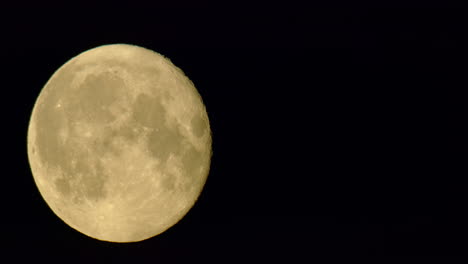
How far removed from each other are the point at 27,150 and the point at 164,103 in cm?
173

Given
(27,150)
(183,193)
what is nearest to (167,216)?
(183,193)

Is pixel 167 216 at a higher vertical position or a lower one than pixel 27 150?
lower

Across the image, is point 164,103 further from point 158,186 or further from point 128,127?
point 158,186

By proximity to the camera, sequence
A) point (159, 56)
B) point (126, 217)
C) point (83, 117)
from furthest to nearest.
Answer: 1. point (159, 56)
2. point (126, 217)
3. point (83, 117)

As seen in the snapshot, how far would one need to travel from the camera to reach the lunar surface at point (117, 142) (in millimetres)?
5234

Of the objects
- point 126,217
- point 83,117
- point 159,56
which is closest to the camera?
point 83,117

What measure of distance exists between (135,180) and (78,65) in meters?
1.33

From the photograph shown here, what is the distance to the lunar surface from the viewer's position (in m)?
5.23

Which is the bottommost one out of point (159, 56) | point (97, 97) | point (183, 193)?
point (183, 193)

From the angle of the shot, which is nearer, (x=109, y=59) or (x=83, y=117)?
(x=83, y=117)

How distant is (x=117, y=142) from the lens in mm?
5219

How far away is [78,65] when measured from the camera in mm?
5660

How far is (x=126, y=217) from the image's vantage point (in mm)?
5555

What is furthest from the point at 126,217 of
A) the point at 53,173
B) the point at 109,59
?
the point at 109,59
